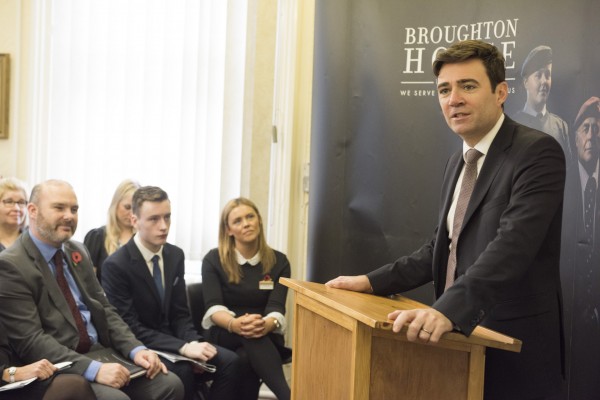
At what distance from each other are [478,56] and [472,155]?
29 cm

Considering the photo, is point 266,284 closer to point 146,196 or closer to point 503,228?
point 146,196

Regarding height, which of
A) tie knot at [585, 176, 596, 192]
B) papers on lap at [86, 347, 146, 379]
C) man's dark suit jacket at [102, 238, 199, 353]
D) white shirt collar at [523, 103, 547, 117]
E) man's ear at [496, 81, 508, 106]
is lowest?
papers on lap at [86, 347, 146, 379]

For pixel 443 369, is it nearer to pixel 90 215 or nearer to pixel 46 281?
pixel 46 281

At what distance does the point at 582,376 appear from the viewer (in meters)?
3.34

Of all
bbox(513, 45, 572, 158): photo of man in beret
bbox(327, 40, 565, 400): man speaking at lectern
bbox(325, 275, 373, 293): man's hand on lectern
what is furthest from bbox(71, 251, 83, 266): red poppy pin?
bbox(513, 45, 572, 158): photo of man in beret

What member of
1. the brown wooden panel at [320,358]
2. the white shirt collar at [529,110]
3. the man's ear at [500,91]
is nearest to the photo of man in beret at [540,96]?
the white shirt collar at [529,110]

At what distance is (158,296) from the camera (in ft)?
13.9

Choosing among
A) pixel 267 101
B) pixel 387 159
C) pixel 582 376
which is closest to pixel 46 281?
pixel 387 159

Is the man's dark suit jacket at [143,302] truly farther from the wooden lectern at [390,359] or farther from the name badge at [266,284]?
the wooden lectern at [390,359]

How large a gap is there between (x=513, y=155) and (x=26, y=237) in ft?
8.09

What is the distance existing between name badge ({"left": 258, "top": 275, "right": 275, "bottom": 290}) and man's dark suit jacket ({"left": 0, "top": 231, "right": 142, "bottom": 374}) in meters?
1.06

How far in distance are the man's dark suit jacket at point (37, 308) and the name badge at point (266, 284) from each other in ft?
3.49

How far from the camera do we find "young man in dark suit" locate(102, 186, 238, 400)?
4086 mm

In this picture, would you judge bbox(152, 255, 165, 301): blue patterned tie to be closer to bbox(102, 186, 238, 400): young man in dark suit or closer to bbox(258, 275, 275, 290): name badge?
bbox(102, 186, 238, 400): young man in dark suit
